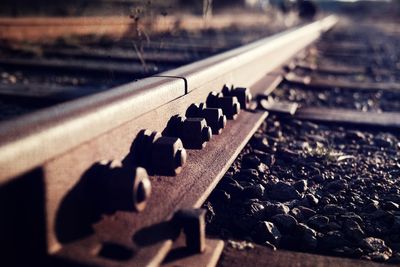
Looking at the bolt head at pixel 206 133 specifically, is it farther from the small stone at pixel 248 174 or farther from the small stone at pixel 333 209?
the small stone at pixel 333 209

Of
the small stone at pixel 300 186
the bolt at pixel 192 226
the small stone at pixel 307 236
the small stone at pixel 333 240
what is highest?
the bolt at pixel 192 226

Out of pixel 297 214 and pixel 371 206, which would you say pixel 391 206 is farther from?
pixel 297 214

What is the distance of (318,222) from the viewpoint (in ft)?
5.97

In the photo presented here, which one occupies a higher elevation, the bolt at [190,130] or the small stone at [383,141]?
the bolt at [190,130]

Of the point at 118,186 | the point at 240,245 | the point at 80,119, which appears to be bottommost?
the point at 240,245

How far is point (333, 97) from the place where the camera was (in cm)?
452

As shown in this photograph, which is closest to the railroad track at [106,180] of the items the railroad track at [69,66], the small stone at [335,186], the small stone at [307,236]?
the small stone at [307,236]

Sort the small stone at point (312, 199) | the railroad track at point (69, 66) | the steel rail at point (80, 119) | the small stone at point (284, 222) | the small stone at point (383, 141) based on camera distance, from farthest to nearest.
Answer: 1. the railroad track at point (69, 66)
2. the small stone at point (383, 141)
3. the small stone at point (312, 199)
4. the small stone at point (284, 222)
5. the steel rail at point (80, 119)

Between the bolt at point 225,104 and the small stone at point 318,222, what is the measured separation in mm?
790

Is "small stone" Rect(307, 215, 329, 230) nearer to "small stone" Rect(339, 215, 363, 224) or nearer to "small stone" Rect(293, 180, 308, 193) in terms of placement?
"small stone" Rect(339, 215, 363, 224)

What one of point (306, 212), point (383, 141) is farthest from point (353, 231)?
point (383, 141)

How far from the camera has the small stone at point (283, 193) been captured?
205 cm

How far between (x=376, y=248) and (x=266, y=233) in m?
0.38

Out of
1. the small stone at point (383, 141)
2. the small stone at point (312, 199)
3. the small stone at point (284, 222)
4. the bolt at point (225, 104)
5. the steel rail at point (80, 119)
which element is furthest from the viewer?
the small stone at point (383, 141)
